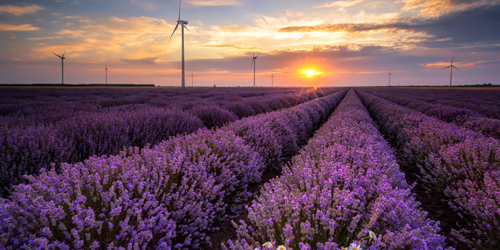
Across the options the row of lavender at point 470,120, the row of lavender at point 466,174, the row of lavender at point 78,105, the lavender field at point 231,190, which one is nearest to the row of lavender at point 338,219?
the lavender field at point 231,190

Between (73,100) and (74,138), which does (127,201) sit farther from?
(73,100)

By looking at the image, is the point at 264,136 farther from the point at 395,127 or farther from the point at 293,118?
the point at 395,127

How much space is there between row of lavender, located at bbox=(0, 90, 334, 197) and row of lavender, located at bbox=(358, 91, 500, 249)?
4236 mm

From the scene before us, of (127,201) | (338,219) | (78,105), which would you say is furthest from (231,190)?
(78,105)

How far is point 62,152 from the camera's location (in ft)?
12.0

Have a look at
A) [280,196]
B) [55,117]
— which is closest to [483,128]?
[280,196]

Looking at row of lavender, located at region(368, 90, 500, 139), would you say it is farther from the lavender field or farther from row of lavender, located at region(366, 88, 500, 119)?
row of lavender, located at region(366, 88, 500, 119)

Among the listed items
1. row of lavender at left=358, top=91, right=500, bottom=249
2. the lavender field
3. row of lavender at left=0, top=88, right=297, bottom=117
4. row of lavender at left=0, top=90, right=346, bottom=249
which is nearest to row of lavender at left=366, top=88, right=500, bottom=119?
the lavender field

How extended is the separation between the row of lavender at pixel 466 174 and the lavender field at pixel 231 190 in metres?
0.02

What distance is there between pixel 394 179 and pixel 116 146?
164 inches

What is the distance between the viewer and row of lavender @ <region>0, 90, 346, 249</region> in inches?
65.4

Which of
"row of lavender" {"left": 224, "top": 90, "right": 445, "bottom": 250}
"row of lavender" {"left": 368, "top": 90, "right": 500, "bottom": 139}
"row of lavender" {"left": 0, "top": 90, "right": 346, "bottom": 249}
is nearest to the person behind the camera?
"row of lavender" {"left": 224, "top": 90, "right": 445, "bottom": 250}

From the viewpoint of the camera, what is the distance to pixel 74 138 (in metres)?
4.30

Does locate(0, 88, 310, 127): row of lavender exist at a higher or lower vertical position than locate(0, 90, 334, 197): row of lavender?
higher
